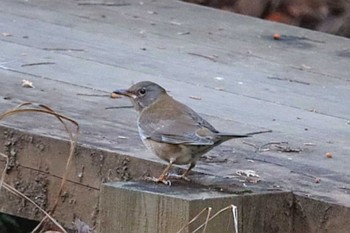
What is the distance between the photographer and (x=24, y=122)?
3.34m

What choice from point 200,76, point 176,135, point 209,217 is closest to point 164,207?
point 209,217

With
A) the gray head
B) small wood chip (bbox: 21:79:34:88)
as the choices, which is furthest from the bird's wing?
small wood chip (bbox: 21:79:34:88)

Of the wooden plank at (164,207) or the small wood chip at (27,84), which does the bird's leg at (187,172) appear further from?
the small wood chip at (27,84)

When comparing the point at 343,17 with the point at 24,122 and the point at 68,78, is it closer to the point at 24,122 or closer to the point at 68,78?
the point at 68,78

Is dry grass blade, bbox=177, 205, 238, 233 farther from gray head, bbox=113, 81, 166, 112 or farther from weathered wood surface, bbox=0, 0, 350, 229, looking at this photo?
gray head, bbox=113, 81, 166, 112

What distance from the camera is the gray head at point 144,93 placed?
3.17 metres

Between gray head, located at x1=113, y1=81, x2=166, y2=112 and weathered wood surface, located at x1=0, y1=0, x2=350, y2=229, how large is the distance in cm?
11

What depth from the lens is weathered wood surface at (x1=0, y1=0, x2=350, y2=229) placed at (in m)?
3.13

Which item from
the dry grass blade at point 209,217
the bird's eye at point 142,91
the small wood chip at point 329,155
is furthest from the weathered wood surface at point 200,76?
the dry grass blade at point 209,217

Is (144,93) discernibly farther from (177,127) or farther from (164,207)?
(164,207)

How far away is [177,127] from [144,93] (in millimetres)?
350

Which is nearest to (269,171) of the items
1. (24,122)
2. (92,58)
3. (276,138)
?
(276,138)

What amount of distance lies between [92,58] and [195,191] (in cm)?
196

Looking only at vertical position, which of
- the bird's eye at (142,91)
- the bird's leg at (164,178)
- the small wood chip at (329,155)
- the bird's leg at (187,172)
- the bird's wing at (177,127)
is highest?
the bird's wing at (177,127)
